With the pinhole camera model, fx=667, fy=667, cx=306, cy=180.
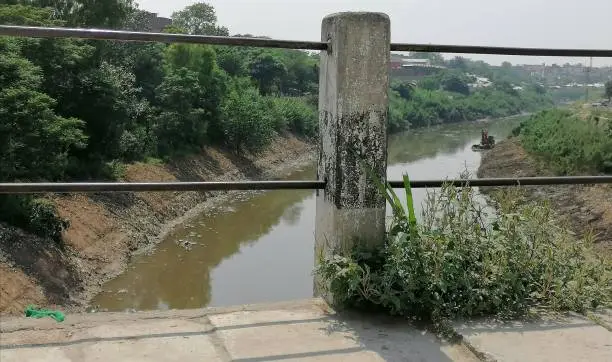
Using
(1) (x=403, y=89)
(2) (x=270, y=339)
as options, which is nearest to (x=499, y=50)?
(2) (x=270, y=339)

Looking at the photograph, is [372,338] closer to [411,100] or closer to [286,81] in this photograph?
[286,81]

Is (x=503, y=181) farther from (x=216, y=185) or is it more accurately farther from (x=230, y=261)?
(x=230, y=261)

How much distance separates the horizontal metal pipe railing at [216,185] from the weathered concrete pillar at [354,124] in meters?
0.12

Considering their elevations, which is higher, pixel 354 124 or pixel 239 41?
pixel 239 41

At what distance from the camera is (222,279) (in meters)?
15.6

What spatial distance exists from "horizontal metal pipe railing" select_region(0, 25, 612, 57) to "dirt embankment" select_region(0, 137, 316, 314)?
784cm

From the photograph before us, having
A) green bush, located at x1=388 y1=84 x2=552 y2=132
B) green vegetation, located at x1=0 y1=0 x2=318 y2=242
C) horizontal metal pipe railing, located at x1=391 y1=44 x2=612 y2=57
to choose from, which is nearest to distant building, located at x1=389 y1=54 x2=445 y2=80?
green bush, located at x1=388 y1=84 x2=552 y2=132

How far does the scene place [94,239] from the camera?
637 inches

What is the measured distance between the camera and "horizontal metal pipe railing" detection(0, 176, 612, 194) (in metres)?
2.22

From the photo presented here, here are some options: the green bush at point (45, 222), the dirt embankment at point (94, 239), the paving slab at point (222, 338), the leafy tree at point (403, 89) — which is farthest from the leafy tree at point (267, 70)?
the paving slab at point (222, 338)

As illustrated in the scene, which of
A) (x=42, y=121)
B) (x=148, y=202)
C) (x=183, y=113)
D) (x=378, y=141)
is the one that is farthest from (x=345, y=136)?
(x=183, y=113)

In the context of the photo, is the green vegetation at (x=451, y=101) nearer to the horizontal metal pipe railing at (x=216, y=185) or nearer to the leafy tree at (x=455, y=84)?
the leafy tree at (x=455, y=84)

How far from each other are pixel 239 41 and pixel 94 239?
14.8 m

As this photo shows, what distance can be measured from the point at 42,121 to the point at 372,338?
1515 cm
